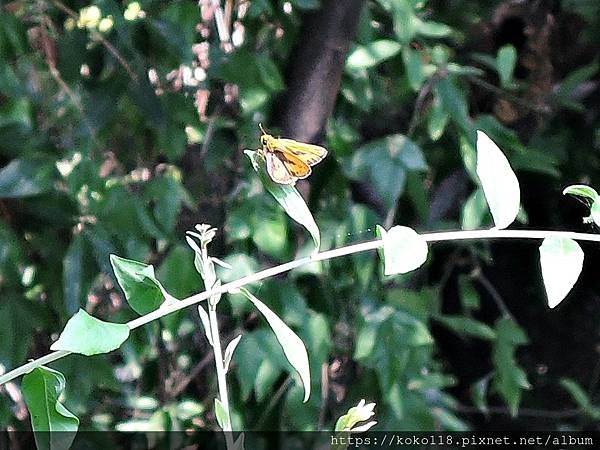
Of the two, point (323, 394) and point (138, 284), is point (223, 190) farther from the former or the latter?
point (138, 284)

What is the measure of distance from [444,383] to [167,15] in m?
0.39

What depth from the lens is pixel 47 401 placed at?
0.29 m

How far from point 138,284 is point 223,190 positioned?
1.58 feet

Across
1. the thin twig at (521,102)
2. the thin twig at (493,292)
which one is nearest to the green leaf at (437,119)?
the thin twig at (521,102)

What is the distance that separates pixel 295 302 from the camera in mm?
670

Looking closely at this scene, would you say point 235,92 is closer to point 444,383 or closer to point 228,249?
point 228,249

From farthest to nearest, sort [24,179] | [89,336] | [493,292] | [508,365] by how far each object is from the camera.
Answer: [493,292] → [508,365] → [24,179] → [89,336]

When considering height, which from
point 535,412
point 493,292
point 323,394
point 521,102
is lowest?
point 535,412

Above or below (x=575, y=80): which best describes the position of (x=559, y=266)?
above

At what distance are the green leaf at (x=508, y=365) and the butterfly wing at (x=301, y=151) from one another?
1.89ft

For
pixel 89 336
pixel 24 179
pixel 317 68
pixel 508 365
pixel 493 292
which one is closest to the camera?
pixel 89 336

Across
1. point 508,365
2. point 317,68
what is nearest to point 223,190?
point 317,68

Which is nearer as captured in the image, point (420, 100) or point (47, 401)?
point (47, 401)

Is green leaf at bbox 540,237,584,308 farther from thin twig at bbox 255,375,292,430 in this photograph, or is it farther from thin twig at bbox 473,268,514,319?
thin twig at bbox 473,268,514,319
